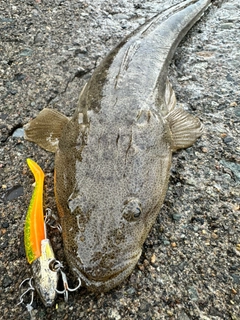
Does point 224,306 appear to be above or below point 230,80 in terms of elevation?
below

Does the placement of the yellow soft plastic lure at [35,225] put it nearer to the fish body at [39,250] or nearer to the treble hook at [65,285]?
the fish body at [39,250]

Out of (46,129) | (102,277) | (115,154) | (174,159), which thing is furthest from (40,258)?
(174,159)

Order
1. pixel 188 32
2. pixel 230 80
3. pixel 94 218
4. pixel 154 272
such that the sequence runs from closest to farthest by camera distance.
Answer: pixel 94 218
pixel 154 272
pixel 230 80
pixel 188 32

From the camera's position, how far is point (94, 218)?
2201 millimetres


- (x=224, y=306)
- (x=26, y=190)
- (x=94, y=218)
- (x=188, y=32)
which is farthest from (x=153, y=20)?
(x=224, y=306)

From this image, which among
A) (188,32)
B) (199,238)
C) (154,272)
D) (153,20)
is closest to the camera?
(154,272)

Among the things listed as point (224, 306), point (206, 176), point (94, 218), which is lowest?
point (224, 306)

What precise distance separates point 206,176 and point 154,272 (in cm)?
95

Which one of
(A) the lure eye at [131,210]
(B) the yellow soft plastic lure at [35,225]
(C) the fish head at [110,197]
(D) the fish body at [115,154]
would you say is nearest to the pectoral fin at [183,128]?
(D) the fish body at [115,154]

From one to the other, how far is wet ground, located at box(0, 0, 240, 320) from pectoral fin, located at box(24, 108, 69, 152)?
0.08m

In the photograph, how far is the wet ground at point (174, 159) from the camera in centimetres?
223

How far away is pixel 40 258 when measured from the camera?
2236mm

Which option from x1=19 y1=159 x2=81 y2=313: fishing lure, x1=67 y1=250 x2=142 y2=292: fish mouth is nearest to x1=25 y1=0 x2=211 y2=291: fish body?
x1=67 y1=250 x2=142 y2=292: fish mouth

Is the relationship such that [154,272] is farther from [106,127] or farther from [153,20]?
[153,20]
